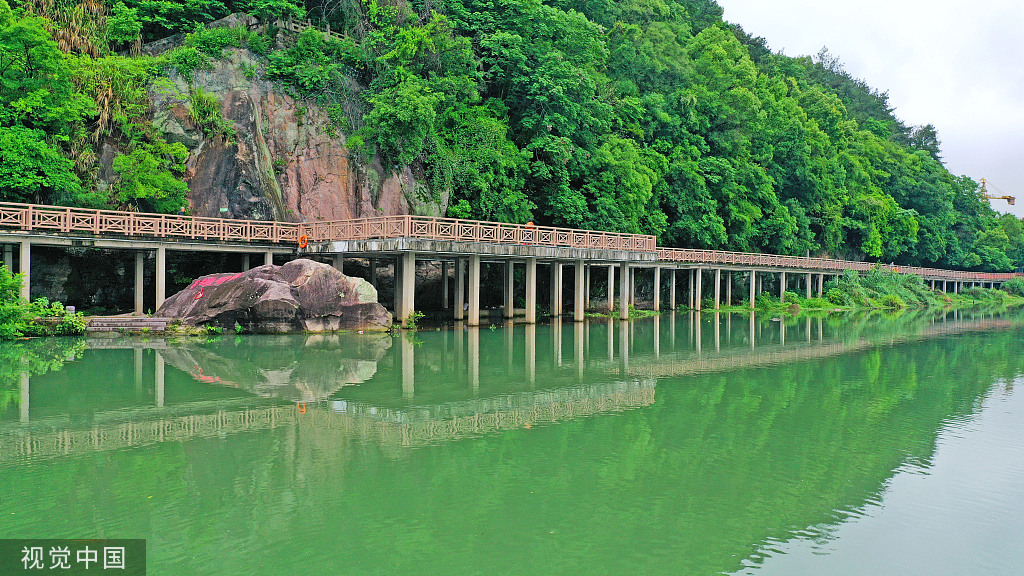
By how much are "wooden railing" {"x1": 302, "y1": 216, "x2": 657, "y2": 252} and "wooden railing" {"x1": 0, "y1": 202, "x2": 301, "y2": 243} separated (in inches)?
64.5

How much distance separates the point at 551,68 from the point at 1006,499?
106 ft

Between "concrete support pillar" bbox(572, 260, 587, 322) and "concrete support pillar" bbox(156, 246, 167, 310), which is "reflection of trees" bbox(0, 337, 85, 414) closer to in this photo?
"concrete support pillar" bbox(156, 246, 167, 310)

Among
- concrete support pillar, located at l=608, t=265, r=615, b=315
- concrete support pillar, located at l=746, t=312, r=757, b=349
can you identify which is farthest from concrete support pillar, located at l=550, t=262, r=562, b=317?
concrete support pillar, located at l=746, t=312, r=757, b=349

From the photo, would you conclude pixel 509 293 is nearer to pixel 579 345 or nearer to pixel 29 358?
pixel 579 345

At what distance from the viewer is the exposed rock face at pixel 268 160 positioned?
29.4 meters

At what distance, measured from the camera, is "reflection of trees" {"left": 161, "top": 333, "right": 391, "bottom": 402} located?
14062 millimetres

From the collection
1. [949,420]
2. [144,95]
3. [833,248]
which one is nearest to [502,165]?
→ [144,95]

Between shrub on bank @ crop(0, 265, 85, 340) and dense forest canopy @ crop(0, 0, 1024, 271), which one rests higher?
dense forest canopy @ crop(0, 0, 1024, 271)

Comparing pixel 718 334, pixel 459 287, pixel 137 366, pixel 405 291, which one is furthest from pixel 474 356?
pixel 718 334

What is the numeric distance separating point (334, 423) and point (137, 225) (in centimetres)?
1751

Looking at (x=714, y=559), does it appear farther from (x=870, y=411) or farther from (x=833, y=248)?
(x=833, y=248)

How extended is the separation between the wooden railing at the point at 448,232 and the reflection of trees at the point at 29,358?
31.0 ft

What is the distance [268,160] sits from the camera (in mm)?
31266

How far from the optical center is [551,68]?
122ft
